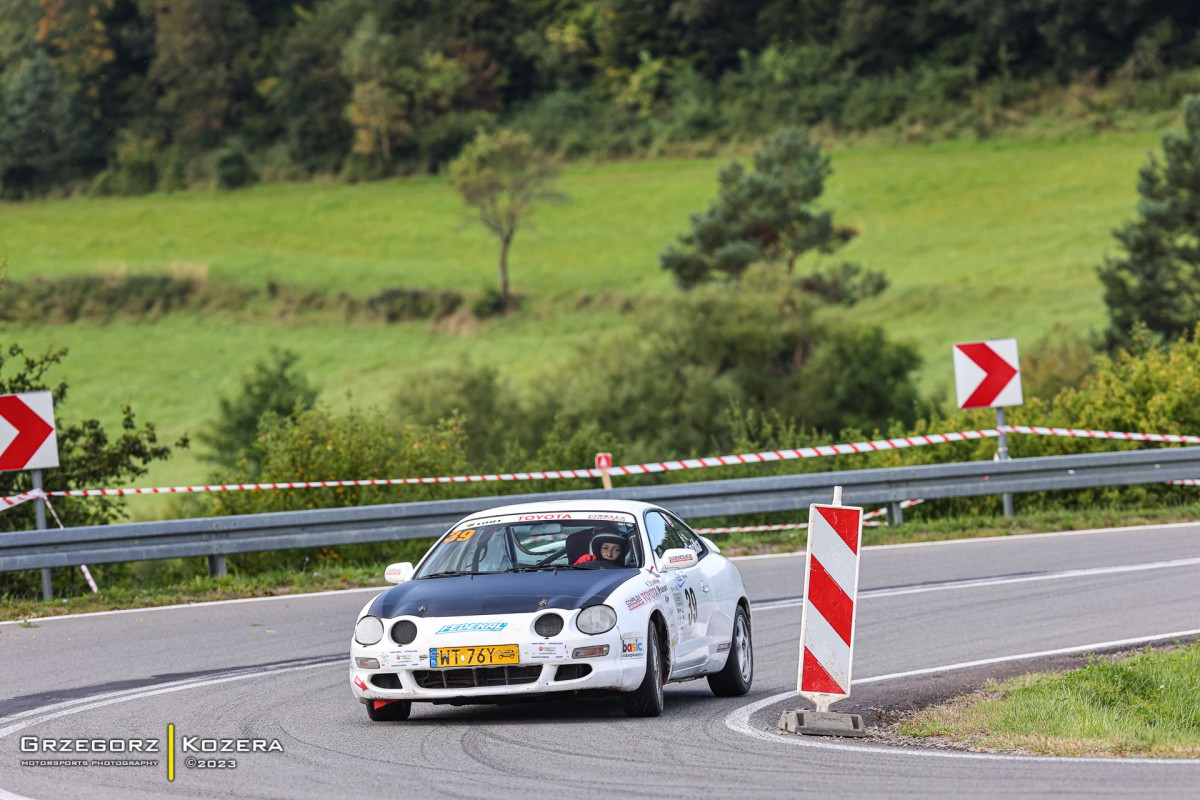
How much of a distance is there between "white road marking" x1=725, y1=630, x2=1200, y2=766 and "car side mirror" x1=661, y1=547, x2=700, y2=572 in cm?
91

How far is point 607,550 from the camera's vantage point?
1031cm

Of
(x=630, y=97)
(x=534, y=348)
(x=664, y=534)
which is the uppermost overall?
(x=630, y=97)

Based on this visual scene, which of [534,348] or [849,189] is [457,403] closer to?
[534,348]

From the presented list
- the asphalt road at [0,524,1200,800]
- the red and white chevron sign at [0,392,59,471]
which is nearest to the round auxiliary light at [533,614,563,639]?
the asphalt road at [0,524,1200,800]

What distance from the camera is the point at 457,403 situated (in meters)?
Answer: 49.3

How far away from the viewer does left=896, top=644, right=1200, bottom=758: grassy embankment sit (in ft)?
27.2

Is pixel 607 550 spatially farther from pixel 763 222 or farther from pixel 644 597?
pixel 763 222

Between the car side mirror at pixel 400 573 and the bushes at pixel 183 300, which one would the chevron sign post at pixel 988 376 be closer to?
the car side mirror at pixel 400 573

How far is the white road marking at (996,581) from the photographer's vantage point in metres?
15.4

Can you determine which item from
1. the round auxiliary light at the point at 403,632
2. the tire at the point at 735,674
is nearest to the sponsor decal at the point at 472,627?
the round auxiliary light at the point at 403,632

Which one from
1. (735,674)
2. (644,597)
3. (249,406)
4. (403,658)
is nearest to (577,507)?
(644,597)

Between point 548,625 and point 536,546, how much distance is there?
4.35 feet

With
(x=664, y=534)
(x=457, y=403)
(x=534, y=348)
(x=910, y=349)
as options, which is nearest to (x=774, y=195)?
(x=534, y=348)

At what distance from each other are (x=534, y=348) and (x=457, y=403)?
21.2m
